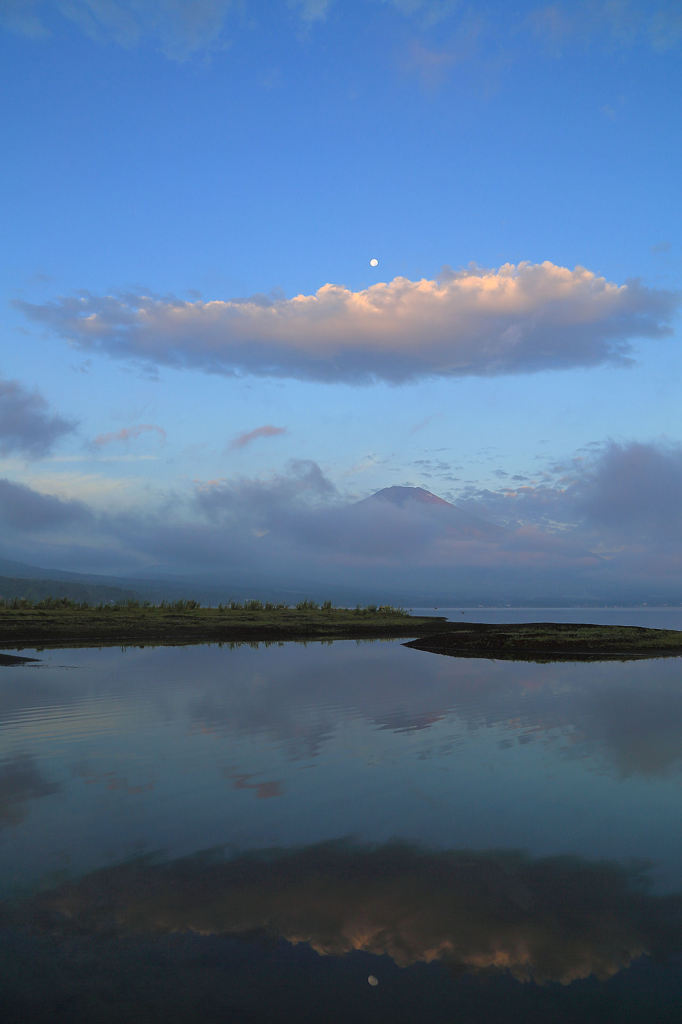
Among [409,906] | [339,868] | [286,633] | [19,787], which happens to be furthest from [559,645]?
[409,906]

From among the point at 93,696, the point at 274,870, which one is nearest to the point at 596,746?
the point at 274,870

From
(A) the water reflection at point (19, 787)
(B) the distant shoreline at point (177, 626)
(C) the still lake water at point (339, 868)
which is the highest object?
(C) the still lake water at point (339, 868)

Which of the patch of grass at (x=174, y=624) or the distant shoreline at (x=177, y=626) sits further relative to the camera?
the patch of grass at (x=174, y=624)

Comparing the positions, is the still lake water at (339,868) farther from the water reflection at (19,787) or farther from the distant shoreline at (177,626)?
the distant shoreline at (177,626)

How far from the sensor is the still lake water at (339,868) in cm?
598

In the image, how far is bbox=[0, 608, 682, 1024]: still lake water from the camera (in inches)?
235

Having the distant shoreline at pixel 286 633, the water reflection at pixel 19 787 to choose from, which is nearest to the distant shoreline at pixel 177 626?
the distant shoreline at pixel 286 633

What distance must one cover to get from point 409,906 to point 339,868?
1.35m

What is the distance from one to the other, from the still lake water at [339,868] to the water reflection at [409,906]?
0.10ft

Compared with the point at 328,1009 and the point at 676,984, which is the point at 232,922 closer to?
the point at 328,1009

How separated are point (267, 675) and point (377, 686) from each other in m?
6.02

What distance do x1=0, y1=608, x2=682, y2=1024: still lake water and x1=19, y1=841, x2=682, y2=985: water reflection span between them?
3cm

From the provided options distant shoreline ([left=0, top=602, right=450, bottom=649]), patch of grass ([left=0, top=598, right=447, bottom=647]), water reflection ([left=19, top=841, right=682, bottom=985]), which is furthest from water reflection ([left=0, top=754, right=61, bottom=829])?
patch of grass ([left=0, top=598, right=447, bottom=647])

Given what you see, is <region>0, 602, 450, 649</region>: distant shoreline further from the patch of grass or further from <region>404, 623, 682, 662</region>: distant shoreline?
<region>404, 623, 682, 662</region>: distant shoreline
